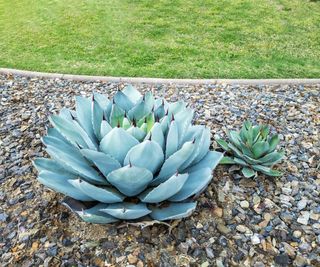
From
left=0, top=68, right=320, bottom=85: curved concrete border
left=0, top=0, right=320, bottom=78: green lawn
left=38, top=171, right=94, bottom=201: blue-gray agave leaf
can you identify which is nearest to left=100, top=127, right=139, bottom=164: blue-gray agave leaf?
left=38, top=171, right=94, bottom=201: blue-gray agave leaf

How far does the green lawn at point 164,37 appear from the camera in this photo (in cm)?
400

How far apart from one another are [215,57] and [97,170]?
2692 mm

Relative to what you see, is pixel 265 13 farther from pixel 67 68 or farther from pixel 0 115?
pixel 0 115

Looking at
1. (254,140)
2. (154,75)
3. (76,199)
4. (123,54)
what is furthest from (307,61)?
(76,199)

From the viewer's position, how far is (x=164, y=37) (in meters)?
4.83

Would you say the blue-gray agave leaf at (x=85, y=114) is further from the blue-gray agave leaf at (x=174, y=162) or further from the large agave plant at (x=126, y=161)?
the blue-gray agave leaf at (x=174, y=162)

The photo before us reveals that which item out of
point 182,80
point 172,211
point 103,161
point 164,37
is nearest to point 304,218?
point 172,211

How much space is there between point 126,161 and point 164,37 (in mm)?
3356

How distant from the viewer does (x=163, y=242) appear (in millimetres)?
1869

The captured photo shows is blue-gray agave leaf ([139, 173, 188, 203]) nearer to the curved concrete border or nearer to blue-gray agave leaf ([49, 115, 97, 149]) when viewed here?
blue-gray agave leaf ([49, 115, 97, 149])

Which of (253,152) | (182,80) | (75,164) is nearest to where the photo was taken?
(75,164)

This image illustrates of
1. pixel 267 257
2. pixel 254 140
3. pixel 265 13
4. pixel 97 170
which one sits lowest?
pixel 265 13

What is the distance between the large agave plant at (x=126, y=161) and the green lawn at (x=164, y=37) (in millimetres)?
1899

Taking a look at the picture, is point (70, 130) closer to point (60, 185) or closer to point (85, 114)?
point (85, 114)
